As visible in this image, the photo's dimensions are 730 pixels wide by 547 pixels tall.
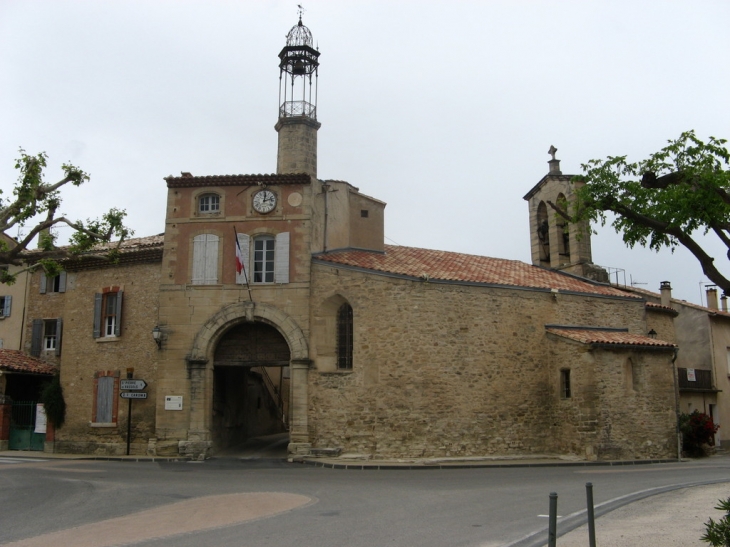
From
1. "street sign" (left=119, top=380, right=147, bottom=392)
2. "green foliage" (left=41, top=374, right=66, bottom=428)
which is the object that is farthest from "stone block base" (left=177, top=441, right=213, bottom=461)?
"green foliage" (left=41, top=374, right=66, bottom=428)

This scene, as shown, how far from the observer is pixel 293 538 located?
9.76 meters

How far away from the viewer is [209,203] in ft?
80.8

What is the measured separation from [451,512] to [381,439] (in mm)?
10603

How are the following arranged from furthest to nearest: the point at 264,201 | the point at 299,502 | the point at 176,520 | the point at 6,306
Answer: the point at 6,306, the point at 264,201, the point at 299,502, the point at 176,520

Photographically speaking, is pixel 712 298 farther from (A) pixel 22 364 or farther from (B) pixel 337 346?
(A) pixel 22 364

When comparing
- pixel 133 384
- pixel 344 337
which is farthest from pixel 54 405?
pixel 344 337

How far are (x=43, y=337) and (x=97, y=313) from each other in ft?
12.1

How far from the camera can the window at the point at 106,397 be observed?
81.4 feet

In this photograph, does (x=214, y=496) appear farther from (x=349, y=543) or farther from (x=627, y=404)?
(x=627, y=404)

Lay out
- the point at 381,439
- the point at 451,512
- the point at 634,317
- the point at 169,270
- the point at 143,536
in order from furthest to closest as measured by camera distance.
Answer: the point at 634,317 < the point at 169,270 < the point at 381,439 < the point at 451,512 < the point at 143,536

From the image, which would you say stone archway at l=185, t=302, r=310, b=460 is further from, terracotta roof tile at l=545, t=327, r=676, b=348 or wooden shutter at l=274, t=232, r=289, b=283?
terracotta roof tile at l=545, t=327, r=676, b=348

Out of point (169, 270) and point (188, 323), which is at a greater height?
point (169, 270)

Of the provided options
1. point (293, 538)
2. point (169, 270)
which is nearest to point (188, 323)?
point (169, 270)

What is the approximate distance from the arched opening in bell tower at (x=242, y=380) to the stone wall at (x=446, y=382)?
5.94ft
